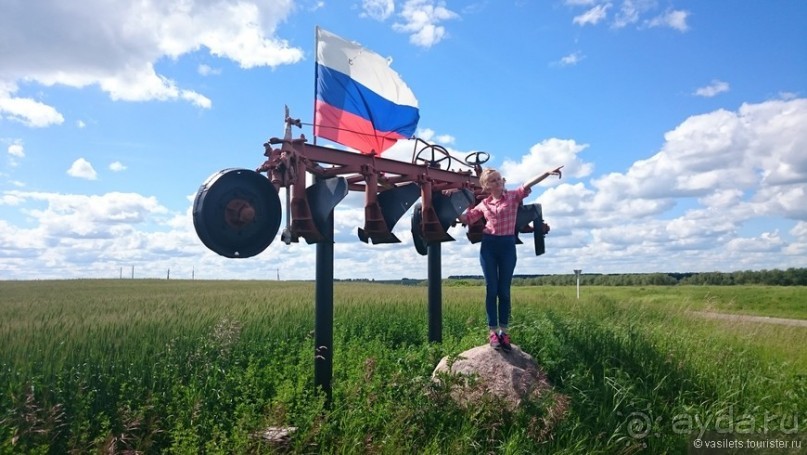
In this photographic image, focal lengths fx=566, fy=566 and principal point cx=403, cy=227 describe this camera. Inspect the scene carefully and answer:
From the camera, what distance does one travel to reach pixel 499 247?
246 inches

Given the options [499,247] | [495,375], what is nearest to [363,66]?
[499,247]

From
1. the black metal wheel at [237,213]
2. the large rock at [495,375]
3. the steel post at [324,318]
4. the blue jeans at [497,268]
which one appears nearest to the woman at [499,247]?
the blue jeans at [497,268]

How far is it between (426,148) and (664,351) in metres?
4.24

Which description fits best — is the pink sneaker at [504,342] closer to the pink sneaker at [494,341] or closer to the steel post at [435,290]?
the pink sneaker at [494,341]

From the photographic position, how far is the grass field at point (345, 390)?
4.93 m

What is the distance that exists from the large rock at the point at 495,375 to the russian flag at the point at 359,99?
2532mm

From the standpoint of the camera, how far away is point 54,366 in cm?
576

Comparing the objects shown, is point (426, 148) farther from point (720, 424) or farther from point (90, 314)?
point (90, 314)

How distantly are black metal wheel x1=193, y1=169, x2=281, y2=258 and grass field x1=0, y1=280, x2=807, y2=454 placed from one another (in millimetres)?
1473

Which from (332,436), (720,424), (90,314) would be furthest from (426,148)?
(90,314)

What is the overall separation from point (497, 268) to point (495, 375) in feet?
3.85

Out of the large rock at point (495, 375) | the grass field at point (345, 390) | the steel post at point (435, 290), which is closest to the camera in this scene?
the grass field at point (345, 390)

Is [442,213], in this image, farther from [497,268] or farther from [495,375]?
[495,375]

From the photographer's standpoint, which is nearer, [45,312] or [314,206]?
[314,206]
